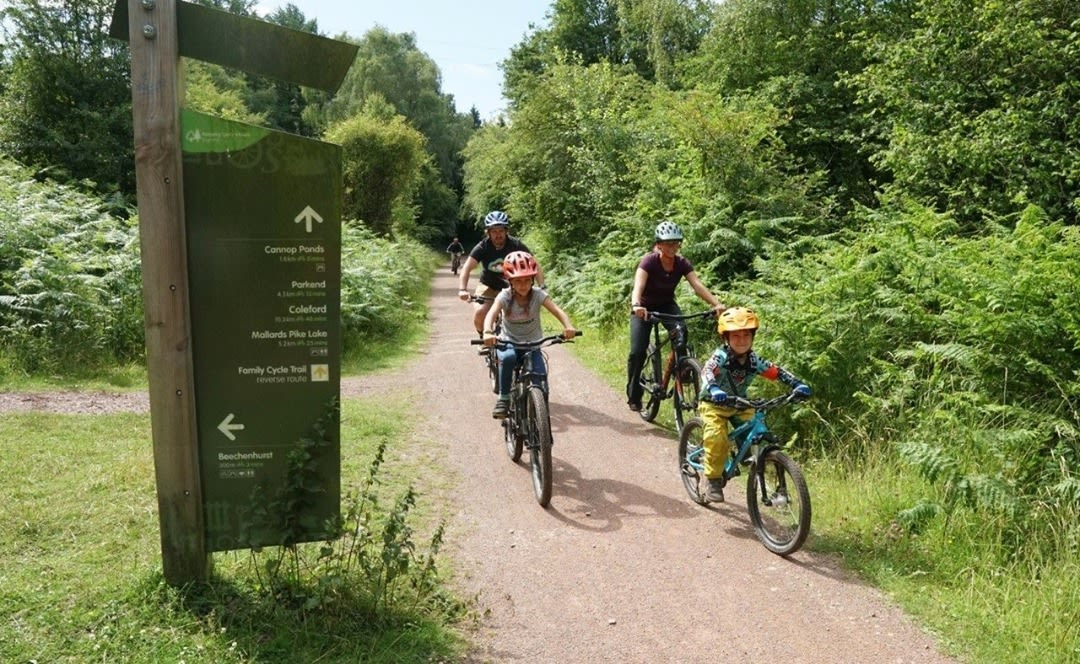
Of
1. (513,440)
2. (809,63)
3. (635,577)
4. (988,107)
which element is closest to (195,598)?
(635,577)

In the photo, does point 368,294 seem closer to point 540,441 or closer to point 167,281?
point 540,441

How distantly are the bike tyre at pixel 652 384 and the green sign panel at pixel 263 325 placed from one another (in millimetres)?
4656

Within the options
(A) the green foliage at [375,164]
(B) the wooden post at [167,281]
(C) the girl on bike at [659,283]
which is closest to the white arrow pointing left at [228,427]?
(B) the wooden post at [167,281]

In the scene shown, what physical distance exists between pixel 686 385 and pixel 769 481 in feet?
7.38

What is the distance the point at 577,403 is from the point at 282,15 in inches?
3778

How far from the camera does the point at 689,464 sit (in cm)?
605

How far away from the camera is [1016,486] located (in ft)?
16.6

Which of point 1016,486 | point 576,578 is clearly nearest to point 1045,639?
point 1016,486

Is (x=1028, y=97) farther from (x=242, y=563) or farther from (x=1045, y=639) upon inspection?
(x=242, y=563)

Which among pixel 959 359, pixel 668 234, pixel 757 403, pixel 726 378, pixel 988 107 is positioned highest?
pixel 988 107

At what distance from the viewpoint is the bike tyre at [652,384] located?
8.12m

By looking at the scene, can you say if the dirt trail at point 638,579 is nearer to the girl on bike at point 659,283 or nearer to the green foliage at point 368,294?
the girl on bike at point 659,283

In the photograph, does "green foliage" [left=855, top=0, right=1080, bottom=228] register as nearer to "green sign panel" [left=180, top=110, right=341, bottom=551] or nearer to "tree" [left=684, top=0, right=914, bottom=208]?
"tree" [left=684, top=0, right=914, bottom=208]

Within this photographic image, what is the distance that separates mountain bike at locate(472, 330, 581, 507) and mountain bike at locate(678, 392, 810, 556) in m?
1.24
